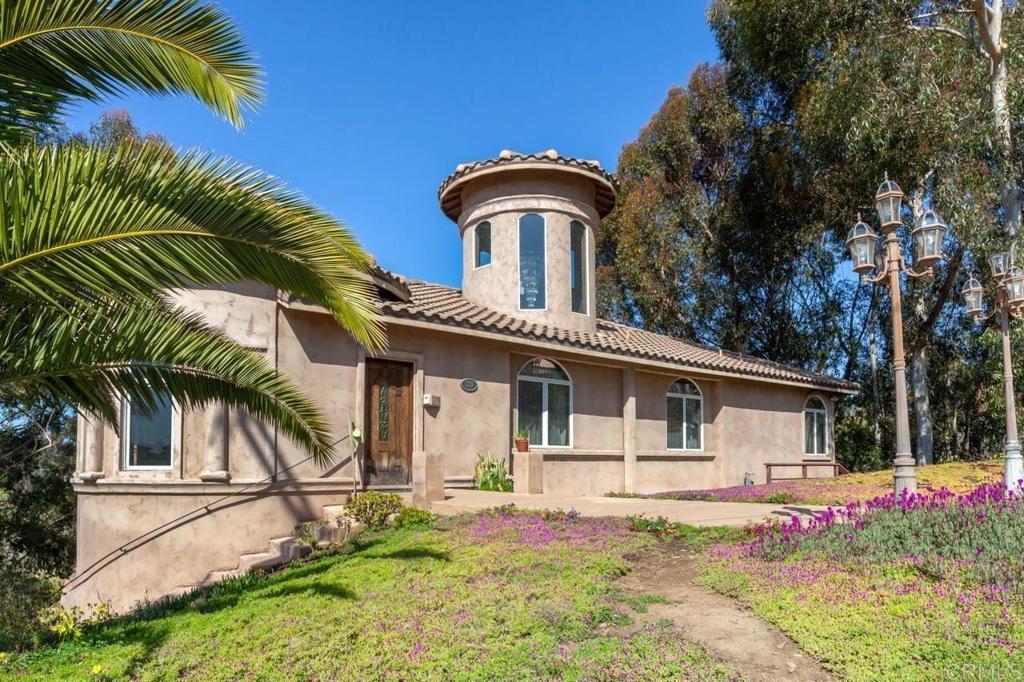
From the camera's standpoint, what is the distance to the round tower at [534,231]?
18.1m

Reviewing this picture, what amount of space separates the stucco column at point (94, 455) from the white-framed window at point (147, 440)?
14.2 inches

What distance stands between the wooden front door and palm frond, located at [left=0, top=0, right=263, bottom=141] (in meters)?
7.12

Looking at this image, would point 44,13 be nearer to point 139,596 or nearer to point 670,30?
point 139,596

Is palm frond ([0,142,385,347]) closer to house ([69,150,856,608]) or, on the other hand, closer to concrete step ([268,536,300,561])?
house ([69,150,856,608])

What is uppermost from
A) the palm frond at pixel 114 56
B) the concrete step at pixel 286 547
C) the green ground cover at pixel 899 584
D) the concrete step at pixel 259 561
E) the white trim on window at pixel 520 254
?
the white trim on window at pixel 520 254

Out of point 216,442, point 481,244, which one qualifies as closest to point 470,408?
point 216,442

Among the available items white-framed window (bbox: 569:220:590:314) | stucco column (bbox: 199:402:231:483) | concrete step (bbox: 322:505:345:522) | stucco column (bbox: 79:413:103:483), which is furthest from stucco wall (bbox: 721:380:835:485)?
stucco column (bbox: 79:413:103:483)

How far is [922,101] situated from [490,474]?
1492cm

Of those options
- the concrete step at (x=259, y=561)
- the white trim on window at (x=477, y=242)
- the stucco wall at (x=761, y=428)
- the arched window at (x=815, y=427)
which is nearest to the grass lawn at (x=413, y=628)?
the concrete step at (x=259, y=561)

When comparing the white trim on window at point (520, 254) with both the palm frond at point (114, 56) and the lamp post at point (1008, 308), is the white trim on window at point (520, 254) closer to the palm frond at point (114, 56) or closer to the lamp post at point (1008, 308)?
the lamp post at point (1008, 308)

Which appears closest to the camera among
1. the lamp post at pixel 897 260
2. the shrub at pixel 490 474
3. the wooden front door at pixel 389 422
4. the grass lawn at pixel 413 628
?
the grass lawn at pixel 413 628

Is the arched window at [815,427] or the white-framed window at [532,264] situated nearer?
the white-framed window at [532,264]

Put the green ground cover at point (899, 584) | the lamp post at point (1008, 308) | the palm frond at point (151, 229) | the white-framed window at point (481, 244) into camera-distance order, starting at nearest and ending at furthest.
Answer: the palm frond at point (151, 229), the green ground cover at point (899, 584), the lamp post at point (1008, 308), the white-framed window at point (481, 244)

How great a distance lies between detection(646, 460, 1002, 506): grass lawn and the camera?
13883 mm
